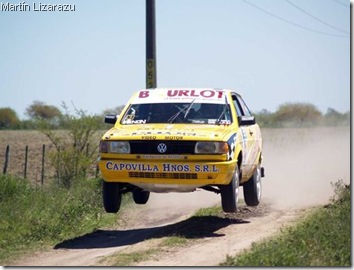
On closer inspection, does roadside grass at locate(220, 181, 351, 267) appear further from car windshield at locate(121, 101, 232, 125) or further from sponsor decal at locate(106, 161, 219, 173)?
car windshield at locate(121, 101, 232, 125)

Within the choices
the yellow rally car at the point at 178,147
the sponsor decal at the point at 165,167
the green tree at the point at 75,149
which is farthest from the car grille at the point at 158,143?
the green tree at the point at 75,149

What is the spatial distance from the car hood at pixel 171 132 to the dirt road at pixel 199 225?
1456 mm

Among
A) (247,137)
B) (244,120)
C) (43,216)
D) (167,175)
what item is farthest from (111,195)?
(247,137)

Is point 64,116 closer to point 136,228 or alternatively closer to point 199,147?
point 136,228

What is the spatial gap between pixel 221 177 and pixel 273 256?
7.56 feet

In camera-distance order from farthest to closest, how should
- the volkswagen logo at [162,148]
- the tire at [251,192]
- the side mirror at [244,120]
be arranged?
the tire at [251,192], the side mirror at [244,120], the volkswagen logo at [162,148]

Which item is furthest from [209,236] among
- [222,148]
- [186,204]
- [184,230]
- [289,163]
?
[289,163]

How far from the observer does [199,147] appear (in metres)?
9.89

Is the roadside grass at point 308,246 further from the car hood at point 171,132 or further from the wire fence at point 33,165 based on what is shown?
the wire fence at point 33,165

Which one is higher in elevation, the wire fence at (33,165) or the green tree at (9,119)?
the green tree at (9,119)

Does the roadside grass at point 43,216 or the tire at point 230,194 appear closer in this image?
the tire at point 230,194

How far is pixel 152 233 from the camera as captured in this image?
34.9ft

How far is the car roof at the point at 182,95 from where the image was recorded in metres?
11.3

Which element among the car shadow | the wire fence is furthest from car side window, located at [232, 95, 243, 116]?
the wire fence
